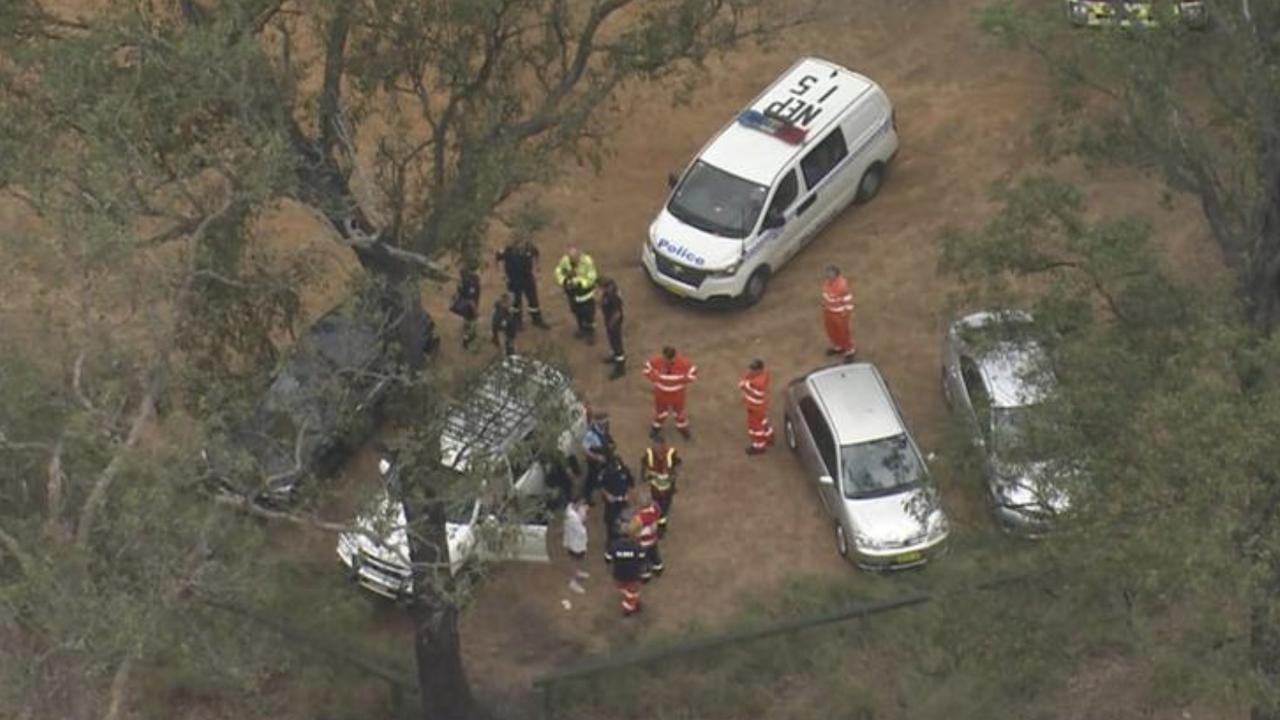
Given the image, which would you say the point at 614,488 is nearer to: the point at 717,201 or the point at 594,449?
the point at 594,449

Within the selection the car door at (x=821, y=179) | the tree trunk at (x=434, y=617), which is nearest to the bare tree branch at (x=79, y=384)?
the tree trunk at (x=434, y=617)

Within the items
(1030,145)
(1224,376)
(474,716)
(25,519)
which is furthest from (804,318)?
(25,519)

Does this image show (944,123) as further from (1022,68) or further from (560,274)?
(560,274)

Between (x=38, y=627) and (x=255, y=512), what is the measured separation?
2266mm

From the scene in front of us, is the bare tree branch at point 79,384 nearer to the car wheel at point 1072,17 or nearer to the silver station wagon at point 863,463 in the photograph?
the silver station wagon at point 863,463

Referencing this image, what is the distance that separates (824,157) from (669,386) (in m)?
4.46

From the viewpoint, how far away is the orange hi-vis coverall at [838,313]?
23.4 metres

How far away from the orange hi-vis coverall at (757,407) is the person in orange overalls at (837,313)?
1.09 m

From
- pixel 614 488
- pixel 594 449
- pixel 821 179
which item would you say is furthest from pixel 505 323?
pixel 821 179

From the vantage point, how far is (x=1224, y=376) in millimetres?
14688

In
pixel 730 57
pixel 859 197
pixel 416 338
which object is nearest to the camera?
pixel 416 338

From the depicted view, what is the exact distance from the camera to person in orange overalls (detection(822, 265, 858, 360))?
76.7 feet

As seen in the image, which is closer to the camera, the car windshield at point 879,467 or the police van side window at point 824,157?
the car windshield at point 879,467

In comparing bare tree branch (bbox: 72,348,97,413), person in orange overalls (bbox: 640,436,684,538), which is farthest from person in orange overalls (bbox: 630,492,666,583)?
bare tree branch (bbox: 72,348,97,413)
